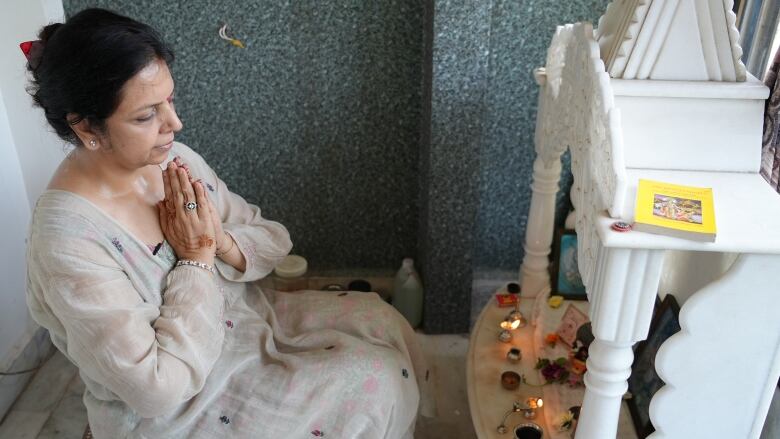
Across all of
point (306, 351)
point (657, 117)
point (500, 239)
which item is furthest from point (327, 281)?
point (657, 117)

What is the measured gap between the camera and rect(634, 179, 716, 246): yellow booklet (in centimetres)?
106

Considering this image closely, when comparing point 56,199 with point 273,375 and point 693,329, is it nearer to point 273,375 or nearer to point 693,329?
point 273,375

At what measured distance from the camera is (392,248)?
2.41m

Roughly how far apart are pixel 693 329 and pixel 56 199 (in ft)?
3.63

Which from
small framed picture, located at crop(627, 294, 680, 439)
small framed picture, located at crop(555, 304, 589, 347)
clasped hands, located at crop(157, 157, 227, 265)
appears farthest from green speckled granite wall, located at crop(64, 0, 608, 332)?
clasped hands, located at crop(157, 157, 227, 265)

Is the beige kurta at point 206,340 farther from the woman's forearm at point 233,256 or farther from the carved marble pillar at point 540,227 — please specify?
the carved marble pillar at point 540,227

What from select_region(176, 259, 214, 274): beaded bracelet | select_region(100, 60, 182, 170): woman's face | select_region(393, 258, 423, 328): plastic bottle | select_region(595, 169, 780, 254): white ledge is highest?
select_region(100, 60, 182, 170): woman's face

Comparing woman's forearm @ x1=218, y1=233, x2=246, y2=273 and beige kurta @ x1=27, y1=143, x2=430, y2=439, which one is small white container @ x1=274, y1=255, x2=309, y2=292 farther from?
woman's forearm @ x1=218, y1=233, x2=246, y2=273

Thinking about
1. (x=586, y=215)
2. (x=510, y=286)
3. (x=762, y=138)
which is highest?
(x=762, y=138)

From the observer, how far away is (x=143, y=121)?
48.5 inches

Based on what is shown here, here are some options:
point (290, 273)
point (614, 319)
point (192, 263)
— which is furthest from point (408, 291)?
point (614, 319)

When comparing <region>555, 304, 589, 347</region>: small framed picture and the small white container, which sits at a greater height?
<region>555, 304, 589, 347</region>: small framed picture

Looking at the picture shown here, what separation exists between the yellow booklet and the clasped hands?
0.81 metres

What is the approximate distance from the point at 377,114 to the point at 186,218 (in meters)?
0.92
